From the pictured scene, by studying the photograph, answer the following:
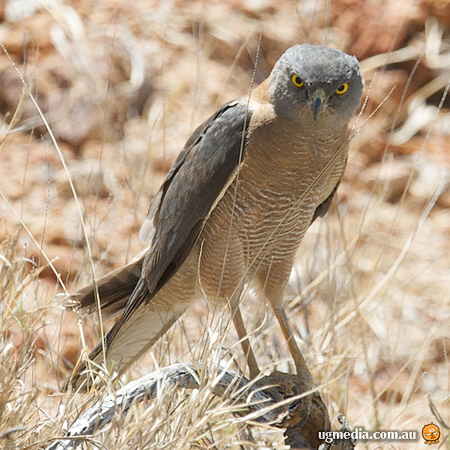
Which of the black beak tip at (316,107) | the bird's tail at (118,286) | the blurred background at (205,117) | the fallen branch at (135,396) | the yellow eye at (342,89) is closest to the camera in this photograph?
the fallen branch at (135,396)

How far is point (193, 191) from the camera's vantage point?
3.27 meters

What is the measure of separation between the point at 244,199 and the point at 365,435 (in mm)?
1235

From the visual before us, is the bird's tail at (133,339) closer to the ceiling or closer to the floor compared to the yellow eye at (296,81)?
closer to the floor

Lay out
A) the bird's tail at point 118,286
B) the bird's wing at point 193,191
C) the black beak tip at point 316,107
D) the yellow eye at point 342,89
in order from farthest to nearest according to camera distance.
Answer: the bird's tail at point 118,286
the bird's wing at point 193,191
the yellow eye at point 342,89
the black beak tip at point 316,107

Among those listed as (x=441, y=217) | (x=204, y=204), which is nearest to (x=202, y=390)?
(x=204, y=204)

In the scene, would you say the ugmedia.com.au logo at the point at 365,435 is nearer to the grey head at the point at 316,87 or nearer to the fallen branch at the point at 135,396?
the fallen branch at the point at 135,396

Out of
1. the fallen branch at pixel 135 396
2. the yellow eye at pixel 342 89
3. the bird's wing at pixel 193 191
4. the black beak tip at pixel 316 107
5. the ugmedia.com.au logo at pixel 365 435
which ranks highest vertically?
the yellow eye at pixel 342 89

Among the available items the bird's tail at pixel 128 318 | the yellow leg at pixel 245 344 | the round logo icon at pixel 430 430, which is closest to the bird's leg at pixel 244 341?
the yellow leg at pixel 245 344

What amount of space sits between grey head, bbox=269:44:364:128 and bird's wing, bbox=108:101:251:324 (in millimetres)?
221

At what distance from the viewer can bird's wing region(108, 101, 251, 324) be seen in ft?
10.5

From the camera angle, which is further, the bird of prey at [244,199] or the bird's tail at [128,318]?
the bird's tail at [128,318]

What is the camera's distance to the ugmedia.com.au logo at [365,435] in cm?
293

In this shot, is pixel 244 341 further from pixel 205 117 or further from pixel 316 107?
pixel 205 117

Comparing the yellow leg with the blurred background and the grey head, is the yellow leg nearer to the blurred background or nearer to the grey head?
the grey head
